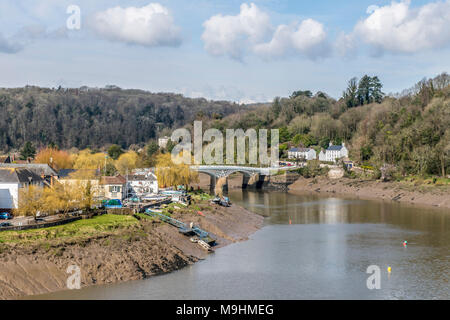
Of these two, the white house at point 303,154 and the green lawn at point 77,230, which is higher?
the white house at point 303,154

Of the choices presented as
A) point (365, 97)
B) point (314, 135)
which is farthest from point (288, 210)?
point (365, 97)

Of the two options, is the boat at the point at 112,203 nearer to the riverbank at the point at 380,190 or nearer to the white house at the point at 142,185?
the white house at the point at 142,185

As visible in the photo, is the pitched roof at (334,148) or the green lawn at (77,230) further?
the pitched roof at (334,148)

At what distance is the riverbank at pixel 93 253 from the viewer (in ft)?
118

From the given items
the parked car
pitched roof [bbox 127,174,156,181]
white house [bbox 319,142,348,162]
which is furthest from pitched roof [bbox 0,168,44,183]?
white house [bbox 319,142,348,162]

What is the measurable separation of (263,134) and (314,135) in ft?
47.2

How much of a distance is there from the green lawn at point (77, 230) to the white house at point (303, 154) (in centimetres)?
8825

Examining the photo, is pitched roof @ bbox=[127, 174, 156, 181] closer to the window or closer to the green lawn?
the window

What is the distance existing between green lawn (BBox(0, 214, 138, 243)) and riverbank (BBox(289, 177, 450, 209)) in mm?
55163

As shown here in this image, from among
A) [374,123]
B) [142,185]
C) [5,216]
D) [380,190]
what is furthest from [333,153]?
[5,216]

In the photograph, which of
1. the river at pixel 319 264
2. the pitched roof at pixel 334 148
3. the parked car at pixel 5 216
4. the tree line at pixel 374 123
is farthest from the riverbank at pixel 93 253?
the pitched roof at pixel 334 148

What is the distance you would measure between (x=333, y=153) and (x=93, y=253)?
323 ft
